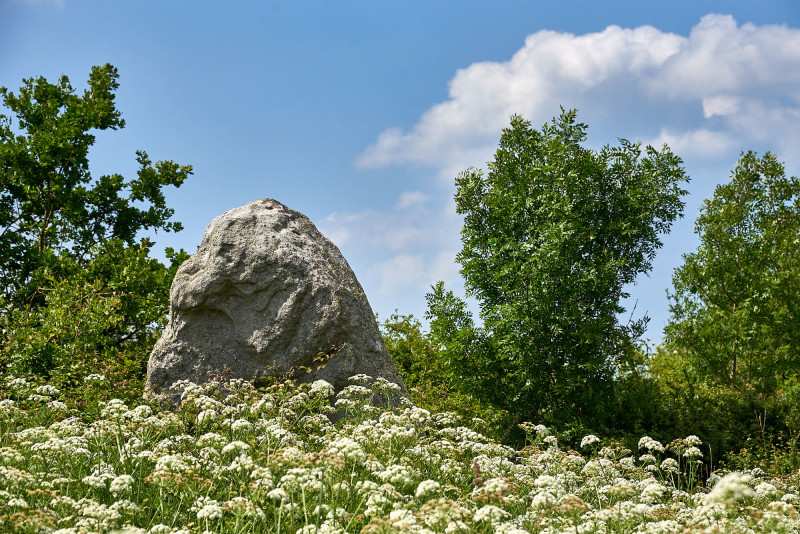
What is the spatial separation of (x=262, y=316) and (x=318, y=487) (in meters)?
4.75

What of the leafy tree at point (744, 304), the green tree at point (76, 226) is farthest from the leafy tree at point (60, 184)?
the leafy tree at point (744, 304)

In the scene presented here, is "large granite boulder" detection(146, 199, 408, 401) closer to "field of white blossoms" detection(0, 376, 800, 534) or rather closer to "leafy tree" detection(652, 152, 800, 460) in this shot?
"field of white blossoms" detection(0, 376, 800, 534)

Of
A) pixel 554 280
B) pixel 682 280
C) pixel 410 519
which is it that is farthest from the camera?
pixel 682 280

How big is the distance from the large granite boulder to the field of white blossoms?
120 centimetres

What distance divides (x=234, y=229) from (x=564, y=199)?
5.10m

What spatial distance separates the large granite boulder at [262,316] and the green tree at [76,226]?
3.54 m

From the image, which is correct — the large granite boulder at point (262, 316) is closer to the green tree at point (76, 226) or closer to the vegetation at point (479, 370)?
the vegetation at point (479, 370)

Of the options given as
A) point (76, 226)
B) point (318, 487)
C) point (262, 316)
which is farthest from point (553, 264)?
point (76, 226)

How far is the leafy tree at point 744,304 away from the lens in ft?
39.1

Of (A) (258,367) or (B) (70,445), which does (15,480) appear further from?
(A) (258,367)

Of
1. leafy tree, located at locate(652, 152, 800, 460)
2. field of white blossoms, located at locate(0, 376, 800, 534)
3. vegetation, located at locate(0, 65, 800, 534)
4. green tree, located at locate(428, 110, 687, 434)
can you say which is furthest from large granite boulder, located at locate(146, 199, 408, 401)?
leafy tree, located at locate(652, 152, 800, 460)

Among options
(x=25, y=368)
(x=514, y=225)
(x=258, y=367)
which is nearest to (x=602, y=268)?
(x=514, y=225)

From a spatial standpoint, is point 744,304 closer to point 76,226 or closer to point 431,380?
point 431,380

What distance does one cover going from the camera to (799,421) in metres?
11.1
